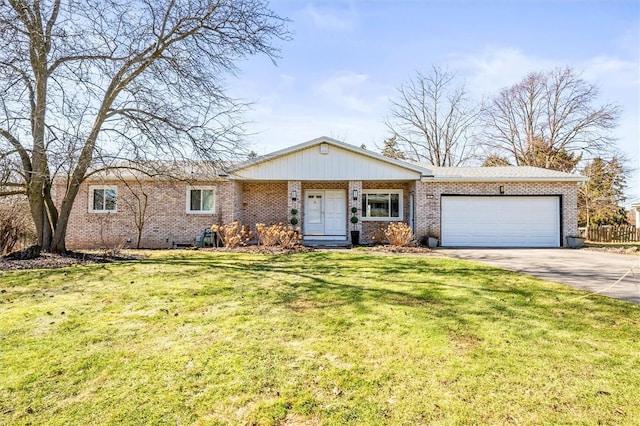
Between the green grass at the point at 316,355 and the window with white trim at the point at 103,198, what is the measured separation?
9.56 meters

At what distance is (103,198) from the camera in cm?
1533

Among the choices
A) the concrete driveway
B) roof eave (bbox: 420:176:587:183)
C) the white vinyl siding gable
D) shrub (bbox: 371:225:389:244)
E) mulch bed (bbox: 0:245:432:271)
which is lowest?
the concrete driveway

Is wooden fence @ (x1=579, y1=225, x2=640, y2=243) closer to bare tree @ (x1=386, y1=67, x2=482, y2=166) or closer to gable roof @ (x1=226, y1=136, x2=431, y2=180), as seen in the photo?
gable roof @ (x1=226, y1=136, x2=431, y2=180)

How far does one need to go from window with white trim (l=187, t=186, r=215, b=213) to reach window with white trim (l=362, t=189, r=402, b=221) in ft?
21.8

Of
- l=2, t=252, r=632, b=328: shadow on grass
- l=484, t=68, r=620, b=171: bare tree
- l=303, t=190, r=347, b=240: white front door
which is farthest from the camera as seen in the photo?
l=484, t=68, r=620, b=171: bare tree

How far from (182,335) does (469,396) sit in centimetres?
300

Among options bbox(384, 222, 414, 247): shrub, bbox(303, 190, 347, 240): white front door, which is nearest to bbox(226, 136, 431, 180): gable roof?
bbox(303, 190, 347, 240): white front door

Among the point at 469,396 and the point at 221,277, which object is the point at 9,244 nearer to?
the point at 221,277

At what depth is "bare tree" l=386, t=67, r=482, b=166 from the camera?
30875mm

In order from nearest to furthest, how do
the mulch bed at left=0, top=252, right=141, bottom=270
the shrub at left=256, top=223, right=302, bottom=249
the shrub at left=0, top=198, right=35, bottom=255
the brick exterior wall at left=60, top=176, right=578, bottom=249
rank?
the mulch bed at left=0, top=252, right=141, bottom=270 → the shrub at left=0, top=198, right=35, bottom=255 → the shrub at left=256, top=223, right=302, bottom=249 → the brick exterior wall at left=60, top=176, right=578, bottom=249

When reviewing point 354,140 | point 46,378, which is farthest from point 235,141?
point 354,140

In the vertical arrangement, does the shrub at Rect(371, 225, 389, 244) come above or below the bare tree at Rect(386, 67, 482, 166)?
below

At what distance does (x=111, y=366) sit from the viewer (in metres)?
3.33

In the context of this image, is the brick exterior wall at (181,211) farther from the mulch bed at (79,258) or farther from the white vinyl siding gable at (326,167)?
the mulch bed at (79,258)
